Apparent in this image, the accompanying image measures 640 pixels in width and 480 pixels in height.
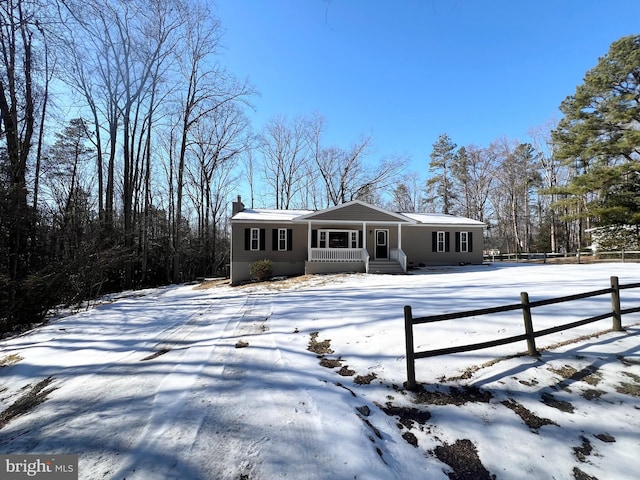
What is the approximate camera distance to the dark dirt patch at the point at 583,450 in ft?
8.29

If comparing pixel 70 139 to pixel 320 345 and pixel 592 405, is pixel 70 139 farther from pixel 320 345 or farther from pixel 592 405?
pixel 592 405

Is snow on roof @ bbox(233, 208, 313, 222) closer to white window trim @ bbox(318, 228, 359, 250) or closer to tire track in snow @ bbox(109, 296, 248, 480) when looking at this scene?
white window trim @ bbox(318, 228, 359, 250)

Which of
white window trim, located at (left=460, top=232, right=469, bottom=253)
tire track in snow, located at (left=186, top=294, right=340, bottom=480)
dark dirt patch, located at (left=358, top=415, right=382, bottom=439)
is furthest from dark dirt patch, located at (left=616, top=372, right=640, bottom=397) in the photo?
white window trim, located at (left=460, top=232, right=469, bottom=253)

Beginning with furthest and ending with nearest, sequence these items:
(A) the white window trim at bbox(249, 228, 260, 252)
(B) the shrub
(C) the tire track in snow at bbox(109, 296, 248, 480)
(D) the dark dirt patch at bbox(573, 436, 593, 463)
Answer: (A) the white window trim at bbox(249, 228, 260, 252) → (B) the shrub → (D) the dark dirt patch at bbox(573, 436, 593, 463) → (C) the tire track in snow at bbox(109, 296, 248, 480)

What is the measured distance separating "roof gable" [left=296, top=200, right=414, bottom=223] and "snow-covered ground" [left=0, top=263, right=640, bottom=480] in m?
11.2

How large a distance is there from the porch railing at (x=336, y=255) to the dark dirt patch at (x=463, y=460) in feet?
46.5

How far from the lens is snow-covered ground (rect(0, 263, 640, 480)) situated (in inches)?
94.8

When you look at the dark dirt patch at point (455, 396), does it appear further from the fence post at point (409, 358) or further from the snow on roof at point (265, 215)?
the snow on roof at point (265, 215)

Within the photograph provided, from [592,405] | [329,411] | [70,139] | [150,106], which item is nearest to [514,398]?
[592,405]

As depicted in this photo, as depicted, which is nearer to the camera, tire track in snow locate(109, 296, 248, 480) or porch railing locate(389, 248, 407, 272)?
tire track in snow locate(109, 296, 248, 480)

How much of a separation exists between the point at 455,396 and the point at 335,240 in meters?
14.6

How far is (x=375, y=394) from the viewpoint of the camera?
3.48 metres

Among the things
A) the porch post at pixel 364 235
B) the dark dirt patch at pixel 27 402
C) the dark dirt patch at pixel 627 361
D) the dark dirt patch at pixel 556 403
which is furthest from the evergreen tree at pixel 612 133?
the dark dirt patch at pixel 27 402

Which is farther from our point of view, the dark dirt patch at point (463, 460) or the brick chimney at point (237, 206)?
the brick chimney at point (237, 206)
